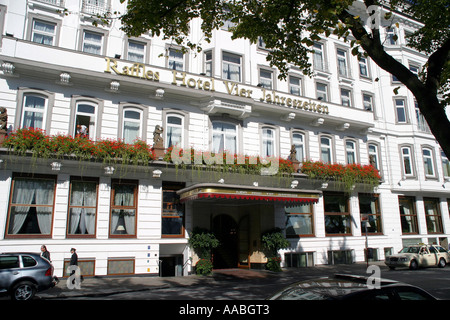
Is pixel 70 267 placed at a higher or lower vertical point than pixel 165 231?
lower

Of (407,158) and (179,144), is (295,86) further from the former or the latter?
(407,158)

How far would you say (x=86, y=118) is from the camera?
16.9 meters

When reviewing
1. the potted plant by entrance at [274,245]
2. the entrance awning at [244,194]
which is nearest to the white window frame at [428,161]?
the entrance awning at [244,194]

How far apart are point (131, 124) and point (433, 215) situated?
80.1ft

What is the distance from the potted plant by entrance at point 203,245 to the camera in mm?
16500

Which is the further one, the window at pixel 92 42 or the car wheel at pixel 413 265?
the car wheel at pixel 413 265

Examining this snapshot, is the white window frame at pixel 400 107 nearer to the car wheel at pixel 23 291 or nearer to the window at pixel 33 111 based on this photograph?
the window at pixel 33 111

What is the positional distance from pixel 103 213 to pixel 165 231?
10.3 ft

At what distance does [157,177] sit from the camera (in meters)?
17.0

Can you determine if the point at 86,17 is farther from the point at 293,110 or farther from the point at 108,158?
the point at 293,110

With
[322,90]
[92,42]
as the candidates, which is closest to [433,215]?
[322,90]

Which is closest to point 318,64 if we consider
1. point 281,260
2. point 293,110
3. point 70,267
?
point 293,110

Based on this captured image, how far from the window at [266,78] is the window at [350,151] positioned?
7001mm

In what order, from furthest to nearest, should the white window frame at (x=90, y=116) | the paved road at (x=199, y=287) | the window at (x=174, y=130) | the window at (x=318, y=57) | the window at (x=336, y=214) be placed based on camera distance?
the window at (x=318, y=57) → the window at (x=336, y=214) → the window at (x=174, y=130) → the white window frame at (x=90, y=116) → the paved road at (x=199, y=287)
